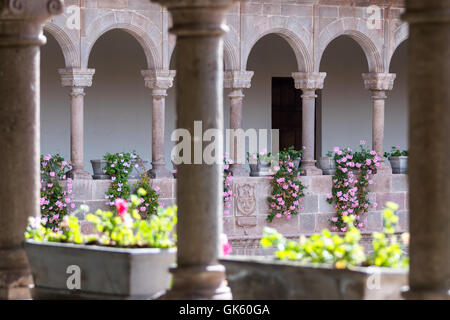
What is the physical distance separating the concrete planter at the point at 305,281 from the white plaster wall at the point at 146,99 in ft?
31.9

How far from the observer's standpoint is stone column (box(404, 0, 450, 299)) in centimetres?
489

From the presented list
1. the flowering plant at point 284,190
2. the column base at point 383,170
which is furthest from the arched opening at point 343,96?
the flowering plant at point 284,190

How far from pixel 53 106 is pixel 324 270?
10438mm

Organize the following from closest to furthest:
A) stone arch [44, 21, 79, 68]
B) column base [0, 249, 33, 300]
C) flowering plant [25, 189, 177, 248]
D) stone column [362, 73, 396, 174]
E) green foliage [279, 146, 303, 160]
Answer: flowering plant [25, 189, 177, 248] < column base [0, 249, 33, 300] < stone arch [44, 21, 79, 68] < green foliage [279, 146, 303, 160] < stone column [362, 73, 396, 174]

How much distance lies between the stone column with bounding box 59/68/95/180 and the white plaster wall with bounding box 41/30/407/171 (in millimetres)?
1758

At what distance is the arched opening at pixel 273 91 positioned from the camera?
16.6 m

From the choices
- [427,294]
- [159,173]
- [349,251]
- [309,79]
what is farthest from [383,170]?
[427,294]

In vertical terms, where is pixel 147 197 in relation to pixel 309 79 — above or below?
below

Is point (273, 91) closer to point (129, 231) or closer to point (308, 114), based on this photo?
point (308, 114)

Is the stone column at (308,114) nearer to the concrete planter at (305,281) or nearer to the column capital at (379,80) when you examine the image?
the column capital at (379,80)

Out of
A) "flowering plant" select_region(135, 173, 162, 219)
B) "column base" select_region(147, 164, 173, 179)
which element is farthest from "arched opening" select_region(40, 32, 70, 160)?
"flowering plant" select_region(135, 173, 162, 219)

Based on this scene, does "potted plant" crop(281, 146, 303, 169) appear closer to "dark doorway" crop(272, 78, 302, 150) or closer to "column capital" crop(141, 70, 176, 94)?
"column capital" crop(141, 70, 176, 94)

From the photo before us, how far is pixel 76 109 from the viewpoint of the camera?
1332 centimetres
